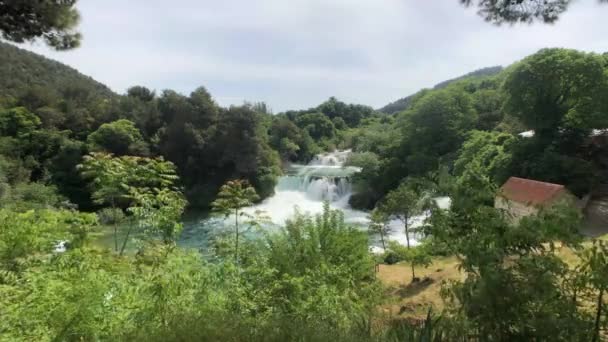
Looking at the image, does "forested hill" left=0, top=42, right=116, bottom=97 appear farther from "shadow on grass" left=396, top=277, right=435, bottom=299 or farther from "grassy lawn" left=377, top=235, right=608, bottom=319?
"shadow on grass" left=396, top=277, right=435, bottom=299

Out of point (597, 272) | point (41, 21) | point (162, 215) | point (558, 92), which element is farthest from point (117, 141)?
point (597, 272)

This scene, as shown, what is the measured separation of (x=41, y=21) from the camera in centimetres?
507

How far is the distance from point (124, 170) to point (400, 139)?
86.2 feet

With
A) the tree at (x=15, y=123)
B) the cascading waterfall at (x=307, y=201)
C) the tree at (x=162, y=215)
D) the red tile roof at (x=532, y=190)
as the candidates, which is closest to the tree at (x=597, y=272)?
the tree at (x=162, y=215)

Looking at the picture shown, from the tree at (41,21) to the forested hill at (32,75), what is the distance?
3549cm

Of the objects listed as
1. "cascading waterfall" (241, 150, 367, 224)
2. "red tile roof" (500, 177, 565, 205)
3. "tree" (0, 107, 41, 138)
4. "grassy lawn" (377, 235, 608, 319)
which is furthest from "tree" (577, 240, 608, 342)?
"tree" (0, 107, 41, 138)

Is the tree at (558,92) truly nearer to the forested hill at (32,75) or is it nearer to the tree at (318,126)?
the forested hill at (32,75)

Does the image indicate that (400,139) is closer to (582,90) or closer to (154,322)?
(582,90)

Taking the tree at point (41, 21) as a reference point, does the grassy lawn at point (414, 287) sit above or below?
below

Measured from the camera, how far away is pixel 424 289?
11406 millimetres

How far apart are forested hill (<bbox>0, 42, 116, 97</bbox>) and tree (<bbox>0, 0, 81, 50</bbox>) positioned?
1397 inches

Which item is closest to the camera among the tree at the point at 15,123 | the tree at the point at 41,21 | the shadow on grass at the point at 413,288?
the tree at the point at 41,21

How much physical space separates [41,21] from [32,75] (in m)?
54.8

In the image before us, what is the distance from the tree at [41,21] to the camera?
15.6ft
